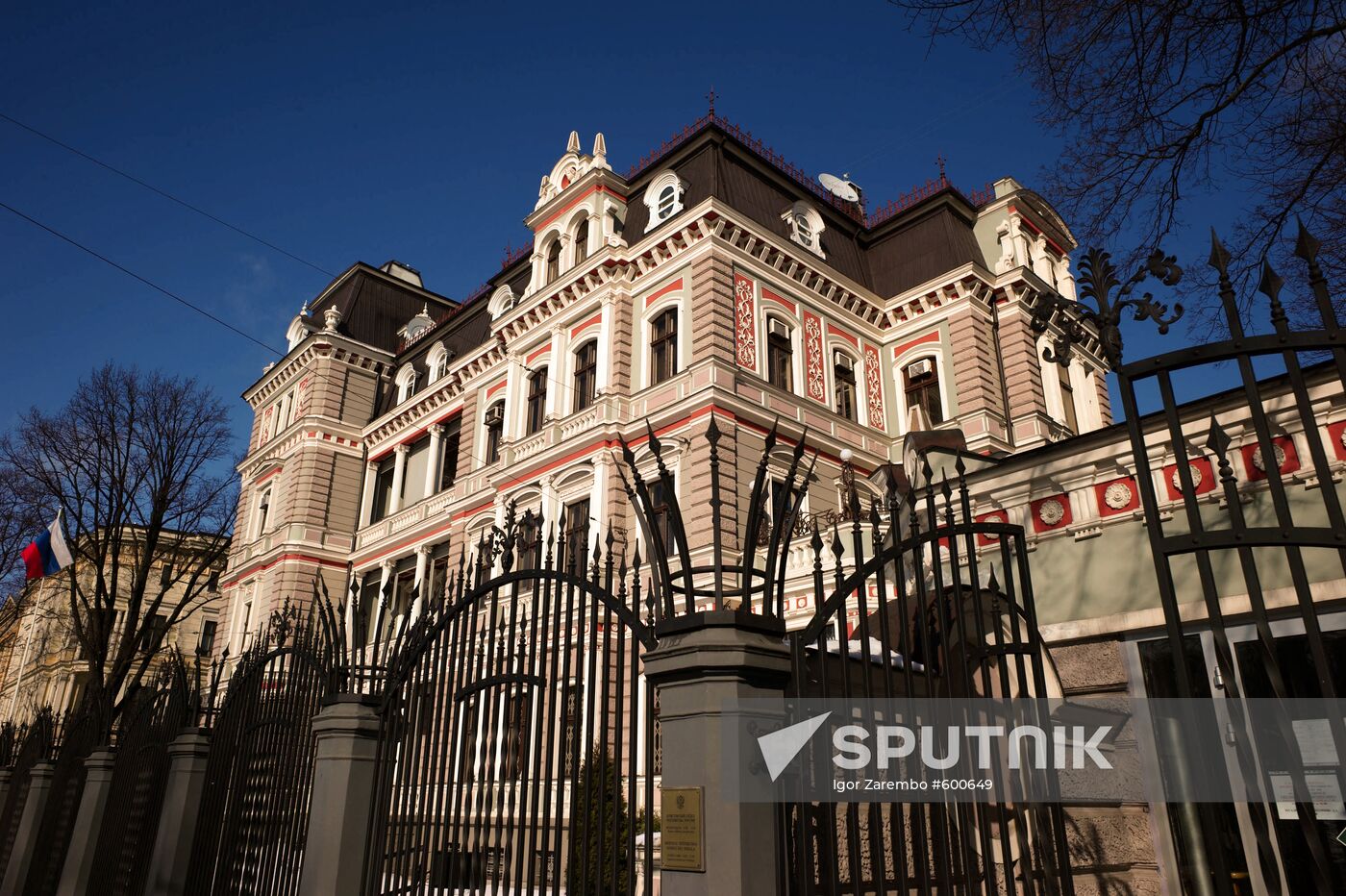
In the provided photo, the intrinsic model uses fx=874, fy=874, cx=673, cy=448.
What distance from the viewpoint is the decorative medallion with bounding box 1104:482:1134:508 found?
7594 mm

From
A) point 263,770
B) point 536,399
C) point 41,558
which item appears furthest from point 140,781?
point 536,399

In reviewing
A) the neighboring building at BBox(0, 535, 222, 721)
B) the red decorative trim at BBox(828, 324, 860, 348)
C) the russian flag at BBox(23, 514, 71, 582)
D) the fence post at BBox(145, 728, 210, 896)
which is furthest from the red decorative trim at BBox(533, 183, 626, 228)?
the neighboring building at BBox(0, 535, 222, 721)

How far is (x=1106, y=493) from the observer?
7758 millimetres

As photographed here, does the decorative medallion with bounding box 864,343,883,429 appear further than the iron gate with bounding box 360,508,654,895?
Yes

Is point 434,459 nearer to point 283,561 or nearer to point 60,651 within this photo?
point 283,561

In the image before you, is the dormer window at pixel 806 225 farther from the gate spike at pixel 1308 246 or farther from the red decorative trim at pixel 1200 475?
the gate spike at pixel 1308 246

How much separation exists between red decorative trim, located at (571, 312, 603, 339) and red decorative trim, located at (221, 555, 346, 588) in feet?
47.1

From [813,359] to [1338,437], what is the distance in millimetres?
15815

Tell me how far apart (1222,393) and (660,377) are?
1550 centimetres

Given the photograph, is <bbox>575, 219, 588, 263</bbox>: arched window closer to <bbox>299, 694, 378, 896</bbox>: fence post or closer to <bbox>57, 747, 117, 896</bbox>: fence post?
<bbox>57, 747, 117, 896</bbox>: fence post

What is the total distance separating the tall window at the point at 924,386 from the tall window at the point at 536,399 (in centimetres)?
994

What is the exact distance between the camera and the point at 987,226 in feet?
81.4

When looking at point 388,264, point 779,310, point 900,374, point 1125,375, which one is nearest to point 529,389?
point 779,310

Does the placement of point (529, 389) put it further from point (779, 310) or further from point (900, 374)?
point (900, 374)
